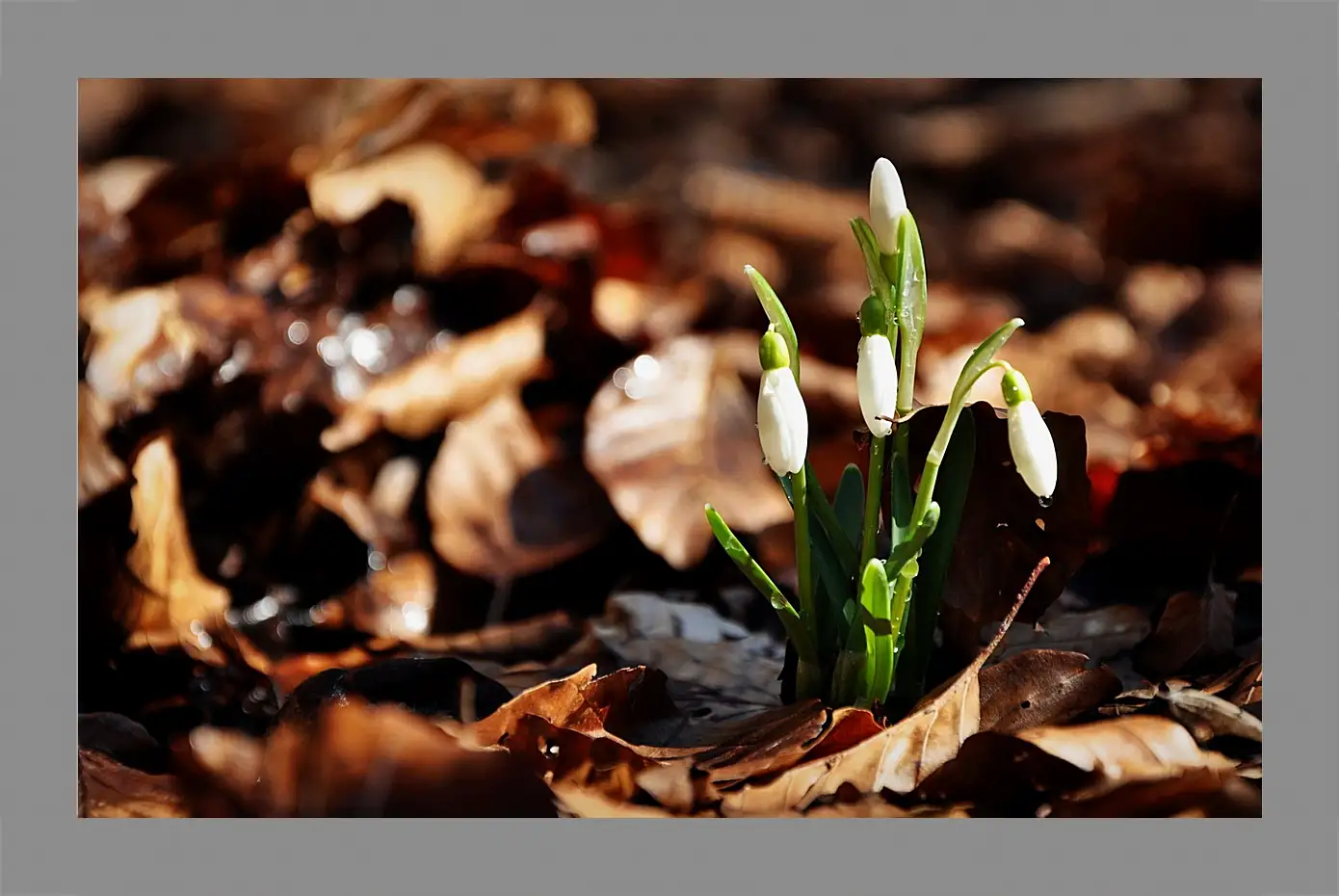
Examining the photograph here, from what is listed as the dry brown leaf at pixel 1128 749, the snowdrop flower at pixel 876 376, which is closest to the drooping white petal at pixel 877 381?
the snowdrop flower at pixel 876 376

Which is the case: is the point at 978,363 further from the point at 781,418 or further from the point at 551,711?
the point at 551,711

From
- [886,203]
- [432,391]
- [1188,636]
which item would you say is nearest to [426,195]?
[432,391]

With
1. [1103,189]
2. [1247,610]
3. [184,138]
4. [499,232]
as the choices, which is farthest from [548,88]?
[1247,610]

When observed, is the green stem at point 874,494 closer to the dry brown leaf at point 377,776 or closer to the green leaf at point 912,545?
the green leaf at point 912,545

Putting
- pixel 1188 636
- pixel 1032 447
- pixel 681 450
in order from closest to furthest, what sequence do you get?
pixel 1032 447, pixel 1188 636, pixel 681 450

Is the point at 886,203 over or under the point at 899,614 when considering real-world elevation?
over

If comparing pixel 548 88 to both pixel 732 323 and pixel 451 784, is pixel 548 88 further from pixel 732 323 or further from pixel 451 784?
pixel 451 784

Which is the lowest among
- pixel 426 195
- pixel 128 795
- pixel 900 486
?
pixel 128 795

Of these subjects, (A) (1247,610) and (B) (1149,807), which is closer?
(B) (1149,807)
